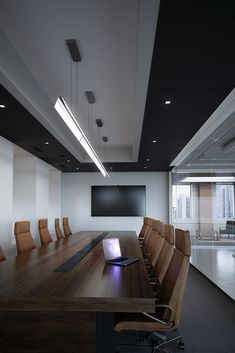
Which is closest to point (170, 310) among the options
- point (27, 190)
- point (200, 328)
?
point (200, 328)

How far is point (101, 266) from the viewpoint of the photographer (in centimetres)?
298

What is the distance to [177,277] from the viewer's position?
7.39ft

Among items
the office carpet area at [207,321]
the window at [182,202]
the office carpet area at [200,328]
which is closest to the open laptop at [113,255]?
the office carpet area at [200,328]

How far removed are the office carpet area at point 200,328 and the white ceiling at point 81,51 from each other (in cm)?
272

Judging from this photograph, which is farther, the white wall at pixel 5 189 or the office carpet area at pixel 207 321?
the white wall at pixel 5 189

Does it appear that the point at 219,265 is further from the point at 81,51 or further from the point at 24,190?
the point at 24,190

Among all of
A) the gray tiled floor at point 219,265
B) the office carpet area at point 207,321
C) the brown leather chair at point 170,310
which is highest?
the brown leather chair at point 170,310

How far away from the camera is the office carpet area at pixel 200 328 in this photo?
2.76 metres

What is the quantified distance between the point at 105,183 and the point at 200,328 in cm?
749

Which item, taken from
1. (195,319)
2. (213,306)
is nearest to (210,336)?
(195,319)

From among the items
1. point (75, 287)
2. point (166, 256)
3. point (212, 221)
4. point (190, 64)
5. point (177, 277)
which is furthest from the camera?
point (212, 221)

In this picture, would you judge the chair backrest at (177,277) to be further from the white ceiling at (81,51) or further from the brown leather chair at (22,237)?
the brown leather chair at (22,237)

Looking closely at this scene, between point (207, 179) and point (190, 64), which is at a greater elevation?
point (190, 64)

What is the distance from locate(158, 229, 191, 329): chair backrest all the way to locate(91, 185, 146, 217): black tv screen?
7636 millimetres
